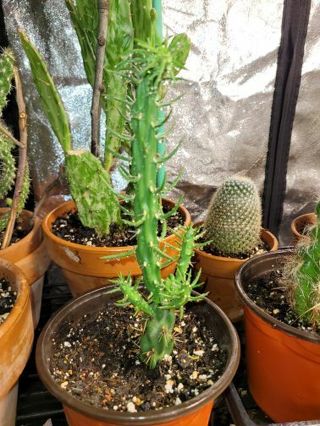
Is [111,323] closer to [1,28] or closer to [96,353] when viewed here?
[96,353]

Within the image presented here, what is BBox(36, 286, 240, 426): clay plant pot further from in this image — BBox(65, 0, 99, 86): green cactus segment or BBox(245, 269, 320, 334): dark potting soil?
BBox(65, 0, 99, 86): green cactus segment

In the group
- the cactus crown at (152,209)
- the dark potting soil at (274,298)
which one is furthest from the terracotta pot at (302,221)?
the cactus crown at (152,209)

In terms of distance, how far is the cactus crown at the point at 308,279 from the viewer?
759 millimetres

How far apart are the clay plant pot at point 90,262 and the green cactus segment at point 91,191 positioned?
0.09 meters

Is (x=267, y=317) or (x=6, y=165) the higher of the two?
(x=6, y=165)

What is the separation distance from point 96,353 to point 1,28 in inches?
33.4

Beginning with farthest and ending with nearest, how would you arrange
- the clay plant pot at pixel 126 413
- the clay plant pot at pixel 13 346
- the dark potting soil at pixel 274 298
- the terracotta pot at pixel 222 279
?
the terracotta pot at pixel 222 279 → the dark potting soil at pixel 274 298 → the clay plant pot at pixel 13 346 → the clay plant pot at pixel 126 413

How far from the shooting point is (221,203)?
1.08 meters

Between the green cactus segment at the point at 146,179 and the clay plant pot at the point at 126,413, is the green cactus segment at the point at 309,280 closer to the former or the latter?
the clay plant pot at the point at 126,413

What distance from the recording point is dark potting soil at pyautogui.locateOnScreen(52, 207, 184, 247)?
96 centimetres

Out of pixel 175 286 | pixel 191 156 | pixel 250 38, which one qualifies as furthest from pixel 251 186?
pixel 175 286

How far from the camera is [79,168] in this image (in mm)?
893

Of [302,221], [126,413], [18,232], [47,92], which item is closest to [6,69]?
[47,92]

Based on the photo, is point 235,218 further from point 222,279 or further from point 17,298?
point 17,298
